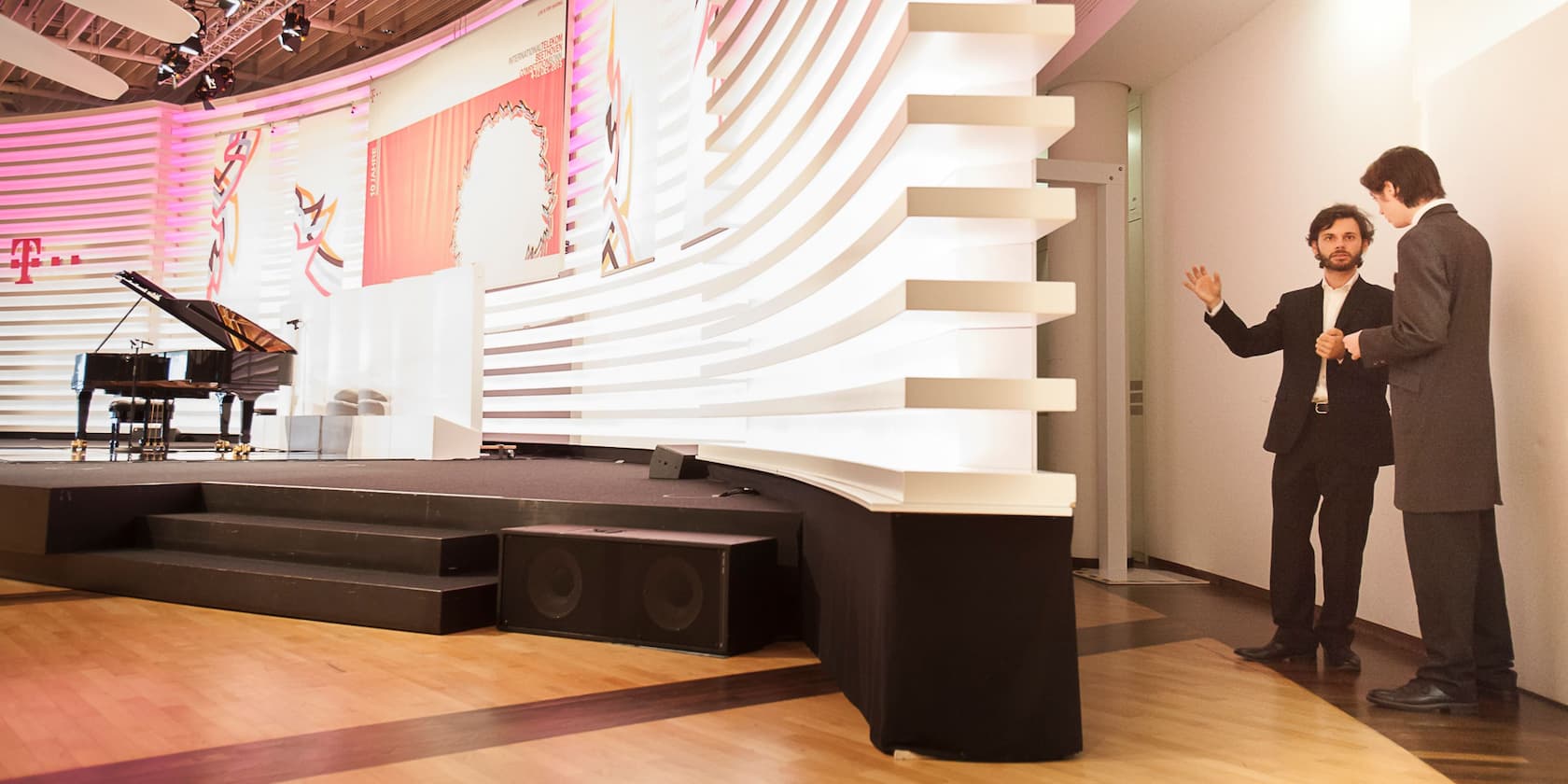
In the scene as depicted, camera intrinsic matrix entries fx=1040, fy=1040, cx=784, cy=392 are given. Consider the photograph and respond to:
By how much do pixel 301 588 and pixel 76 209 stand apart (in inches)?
447

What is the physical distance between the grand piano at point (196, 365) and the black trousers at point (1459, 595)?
7166 mm

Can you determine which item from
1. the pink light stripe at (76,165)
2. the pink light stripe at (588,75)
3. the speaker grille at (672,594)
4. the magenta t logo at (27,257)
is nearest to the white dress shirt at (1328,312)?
the speaker grille at (672,594)

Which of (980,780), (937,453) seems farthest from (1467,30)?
(980,780)

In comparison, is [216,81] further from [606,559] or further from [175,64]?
[606,559]

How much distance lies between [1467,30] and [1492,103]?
1.03ft

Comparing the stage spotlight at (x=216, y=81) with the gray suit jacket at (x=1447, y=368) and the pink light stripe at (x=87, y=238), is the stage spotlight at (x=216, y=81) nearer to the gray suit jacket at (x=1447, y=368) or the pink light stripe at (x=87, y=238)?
the pink light stripe at (x=87, y=238)

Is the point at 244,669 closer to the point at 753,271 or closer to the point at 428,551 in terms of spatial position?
the point at 428,551

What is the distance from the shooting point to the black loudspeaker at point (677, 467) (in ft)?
17.3

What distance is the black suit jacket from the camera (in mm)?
3227

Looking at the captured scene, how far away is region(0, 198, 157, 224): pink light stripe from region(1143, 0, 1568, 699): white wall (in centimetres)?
1158

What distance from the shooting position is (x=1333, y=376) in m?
3.30

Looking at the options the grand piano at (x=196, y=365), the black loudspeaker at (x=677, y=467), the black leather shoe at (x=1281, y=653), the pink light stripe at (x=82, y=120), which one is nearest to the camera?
the black leather shoe at (x=1281, y=653)

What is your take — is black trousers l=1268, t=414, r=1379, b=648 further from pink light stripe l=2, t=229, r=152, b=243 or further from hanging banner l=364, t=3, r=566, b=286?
pink light stripe l=2, t=229, r=152, b=243

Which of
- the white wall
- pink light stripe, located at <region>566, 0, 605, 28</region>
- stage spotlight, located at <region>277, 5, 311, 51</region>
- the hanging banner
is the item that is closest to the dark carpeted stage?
the white wall
